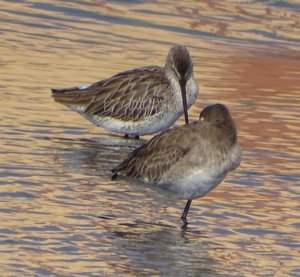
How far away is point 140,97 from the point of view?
14.4 meters

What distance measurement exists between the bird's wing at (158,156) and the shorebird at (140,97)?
238 centimetres

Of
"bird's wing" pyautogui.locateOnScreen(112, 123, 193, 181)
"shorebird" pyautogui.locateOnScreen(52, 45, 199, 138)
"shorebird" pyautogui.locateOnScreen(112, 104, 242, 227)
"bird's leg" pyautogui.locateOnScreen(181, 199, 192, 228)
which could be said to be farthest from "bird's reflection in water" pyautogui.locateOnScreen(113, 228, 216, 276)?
"shorebird" pyautogui.locateOnScreen(52, 45, 199, 138)

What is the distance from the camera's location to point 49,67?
55.2 ft

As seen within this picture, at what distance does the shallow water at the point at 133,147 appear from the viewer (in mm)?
10055

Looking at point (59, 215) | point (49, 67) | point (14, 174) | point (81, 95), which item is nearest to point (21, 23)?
point (49, 67)

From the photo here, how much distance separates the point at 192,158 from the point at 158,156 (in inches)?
17.1

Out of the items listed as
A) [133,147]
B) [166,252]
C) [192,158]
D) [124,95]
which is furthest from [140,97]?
[166,252]

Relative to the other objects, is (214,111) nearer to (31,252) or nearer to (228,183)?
(228,183)

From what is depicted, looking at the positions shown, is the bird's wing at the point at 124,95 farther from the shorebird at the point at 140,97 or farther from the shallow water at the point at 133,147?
the shallow water at the point at 133,147

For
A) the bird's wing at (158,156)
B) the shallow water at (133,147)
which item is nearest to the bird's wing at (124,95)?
the shallow water at (133,147)

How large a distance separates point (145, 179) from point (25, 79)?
4794 millimetres

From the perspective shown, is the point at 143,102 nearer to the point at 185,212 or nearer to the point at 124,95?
the point at 124,95

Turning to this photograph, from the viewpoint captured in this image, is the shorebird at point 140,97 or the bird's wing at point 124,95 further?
the bird's wing at point 124,95

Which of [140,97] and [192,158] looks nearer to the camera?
[192,158]
